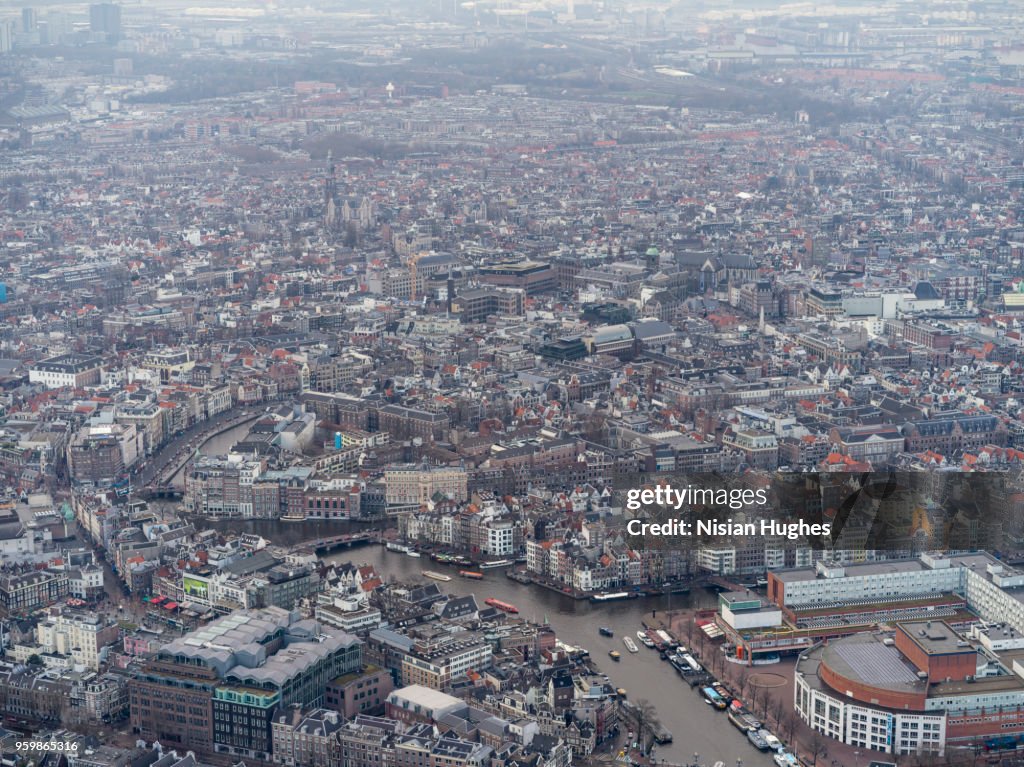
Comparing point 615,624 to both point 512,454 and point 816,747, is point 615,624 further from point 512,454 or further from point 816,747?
point 512,454

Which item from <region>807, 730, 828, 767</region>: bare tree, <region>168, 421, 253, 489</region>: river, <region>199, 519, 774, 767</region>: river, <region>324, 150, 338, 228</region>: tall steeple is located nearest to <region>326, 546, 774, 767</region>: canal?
<region>199, 519, 774, 767</region>: river

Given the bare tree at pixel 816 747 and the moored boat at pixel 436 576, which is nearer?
the bare tree at pixel 816 747

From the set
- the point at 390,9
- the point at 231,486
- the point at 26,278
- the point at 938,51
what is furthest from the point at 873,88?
the point at 231,486

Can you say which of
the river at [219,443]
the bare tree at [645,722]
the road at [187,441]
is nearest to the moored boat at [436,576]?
the bare tree at [645,722]

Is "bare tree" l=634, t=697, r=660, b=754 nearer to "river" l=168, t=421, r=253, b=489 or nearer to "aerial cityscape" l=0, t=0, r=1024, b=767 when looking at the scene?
"aerial cityscape" l=0, t=0, r=1024, b=767

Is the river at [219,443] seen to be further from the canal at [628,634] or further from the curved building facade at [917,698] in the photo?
the curved building facade at [917,698]

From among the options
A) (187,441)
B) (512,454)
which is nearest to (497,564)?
(512,454)
